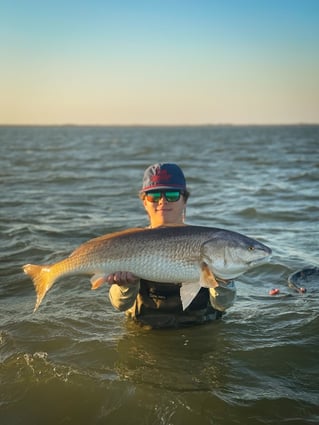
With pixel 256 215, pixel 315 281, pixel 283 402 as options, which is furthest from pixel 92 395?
pixel 256 215

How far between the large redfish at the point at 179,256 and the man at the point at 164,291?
376 mm

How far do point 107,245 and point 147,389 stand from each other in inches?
55.9

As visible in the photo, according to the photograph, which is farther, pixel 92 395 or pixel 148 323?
pixel 148 323

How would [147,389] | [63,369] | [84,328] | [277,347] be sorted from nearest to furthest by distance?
[147,389], [63,369], [277,347], [84,328]

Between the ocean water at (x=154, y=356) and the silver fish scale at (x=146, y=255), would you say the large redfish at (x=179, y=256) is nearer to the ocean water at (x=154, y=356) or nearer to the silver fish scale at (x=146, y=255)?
the silver fish scale at (x=146, y=255)

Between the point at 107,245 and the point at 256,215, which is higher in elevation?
the point at 107,245

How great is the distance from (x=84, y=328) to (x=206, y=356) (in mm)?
1731

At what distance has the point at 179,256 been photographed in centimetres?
468

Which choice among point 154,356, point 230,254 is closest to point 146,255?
point 230,254

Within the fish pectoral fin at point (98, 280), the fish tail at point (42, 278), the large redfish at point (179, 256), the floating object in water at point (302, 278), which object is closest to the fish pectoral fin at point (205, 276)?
the large redfish at point (179, 256)

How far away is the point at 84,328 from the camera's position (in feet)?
21.6

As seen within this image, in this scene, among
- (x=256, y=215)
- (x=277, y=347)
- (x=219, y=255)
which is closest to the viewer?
(x=219, y=255)

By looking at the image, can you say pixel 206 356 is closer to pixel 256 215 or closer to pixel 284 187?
pixel 256 215

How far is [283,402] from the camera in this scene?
Result: 4668mm
